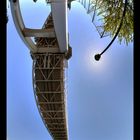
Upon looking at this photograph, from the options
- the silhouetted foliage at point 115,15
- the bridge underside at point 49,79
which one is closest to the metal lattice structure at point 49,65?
the bridge underside at point 49,79

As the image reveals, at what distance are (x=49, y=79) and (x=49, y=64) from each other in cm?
244

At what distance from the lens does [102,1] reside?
4.43 m

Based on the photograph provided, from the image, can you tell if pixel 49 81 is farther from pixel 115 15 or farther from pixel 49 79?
pixel 115 15

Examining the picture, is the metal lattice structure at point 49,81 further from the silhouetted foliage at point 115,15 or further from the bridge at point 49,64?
the silhouetted foliage at point 115,15

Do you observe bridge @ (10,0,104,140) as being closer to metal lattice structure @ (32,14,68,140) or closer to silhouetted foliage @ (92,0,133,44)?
metal lattice structure @ (32,14,68,140)

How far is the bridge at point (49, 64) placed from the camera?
3191cm

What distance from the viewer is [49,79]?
4584 centimetres

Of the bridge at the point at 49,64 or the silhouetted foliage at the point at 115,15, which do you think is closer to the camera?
the silhouetted foliage at the point at 115,15

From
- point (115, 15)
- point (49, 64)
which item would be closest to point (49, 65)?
point (49, 64)

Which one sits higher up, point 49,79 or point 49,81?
point 49,79

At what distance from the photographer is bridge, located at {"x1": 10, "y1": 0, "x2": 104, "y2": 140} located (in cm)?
3191

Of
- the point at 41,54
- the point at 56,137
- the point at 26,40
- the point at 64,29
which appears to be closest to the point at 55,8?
the point at 64,29

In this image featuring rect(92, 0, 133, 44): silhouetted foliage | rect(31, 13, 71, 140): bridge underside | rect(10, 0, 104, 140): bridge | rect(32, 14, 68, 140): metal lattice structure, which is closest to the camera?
rect(92, 0, 133, 44): silhouetted foliage

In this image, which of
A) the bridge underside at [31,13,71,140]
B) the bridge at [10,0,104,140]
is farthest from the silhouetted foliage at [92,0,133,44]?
the bridge underside at [31,13,71,140]
